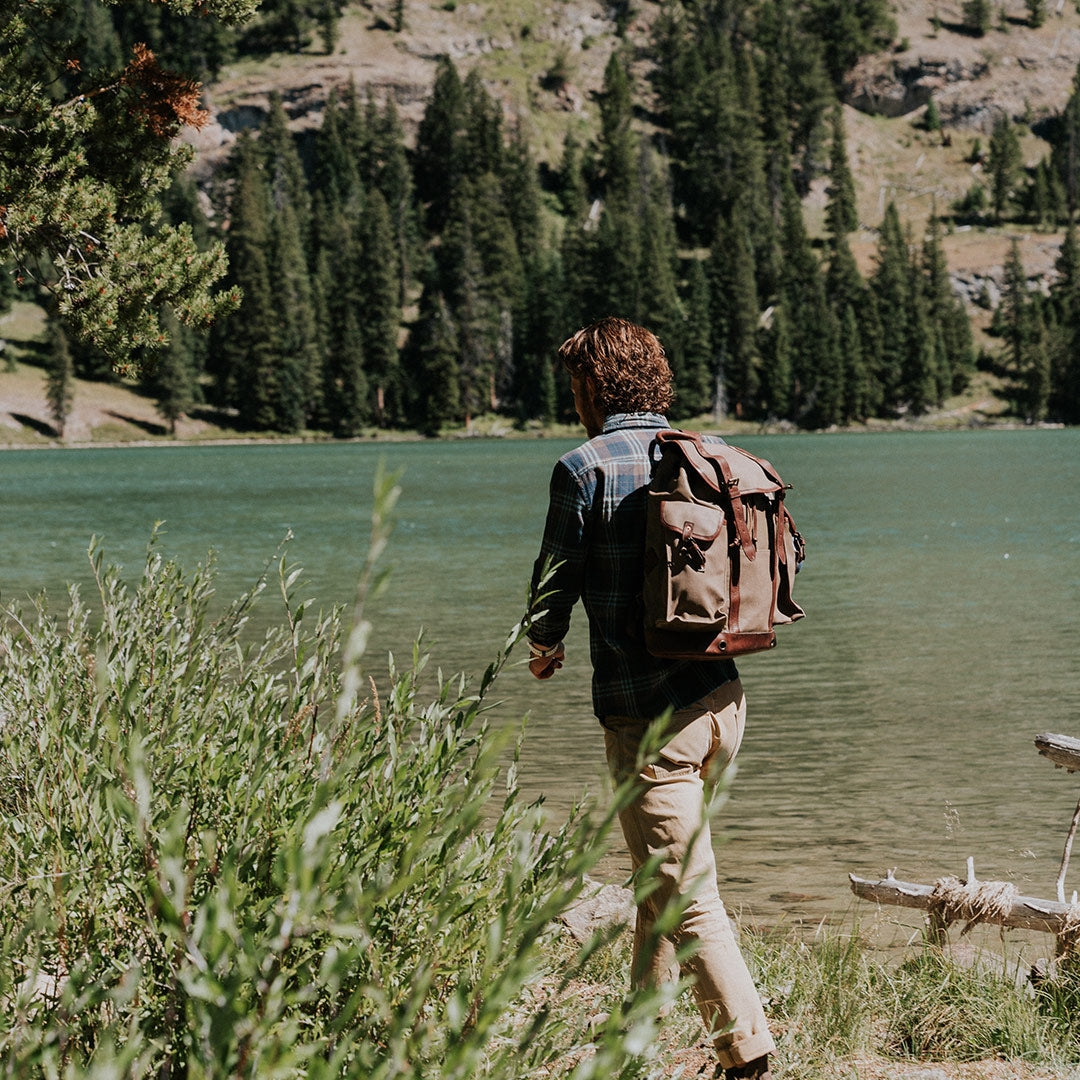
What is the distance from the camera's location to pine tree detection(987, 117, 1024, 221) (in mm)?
140625

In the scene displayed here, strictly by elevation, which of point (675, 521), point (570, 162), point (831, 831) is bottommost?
point (831, 831)

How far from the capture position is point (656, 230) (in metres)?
115

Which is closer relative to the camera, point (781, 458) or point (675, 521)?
point (675, 521)

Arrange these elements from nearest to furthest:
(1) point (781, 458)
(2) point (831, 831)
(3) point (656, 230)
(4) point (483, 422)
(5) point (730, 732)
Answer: (5) point (730, 732), (2) point (831, 831), (1) point (781, 458), (4) point (483, 422), (3) point (656, 230)

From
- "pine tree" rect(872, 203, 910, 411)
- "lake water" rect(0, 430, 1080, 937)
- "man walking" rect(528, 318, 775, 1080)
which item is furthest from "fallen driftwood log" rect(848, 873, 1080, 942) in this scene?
"pine tree" rect(872, 203, 910, 411)

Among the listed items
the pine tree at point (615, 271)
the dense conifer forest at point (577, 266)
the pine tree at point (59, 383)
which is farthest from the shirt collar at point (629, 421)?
the pine tree at point (615, 271)

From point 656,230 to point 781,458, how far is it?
55.5 metres

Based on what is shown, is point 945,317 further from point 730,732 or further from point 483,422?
point 730,732

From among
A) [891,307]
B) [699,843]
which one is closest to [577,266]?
Answer: [891,307]

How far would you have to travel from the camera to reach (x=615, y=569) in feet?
11.9

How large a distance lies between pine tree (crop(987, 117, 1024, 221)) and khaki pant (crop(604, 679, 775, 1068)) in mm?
151782

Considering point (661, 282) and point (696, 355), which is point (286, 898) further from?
point (661, 282)

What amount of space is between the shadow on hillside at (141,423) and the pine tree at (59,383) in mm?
3739

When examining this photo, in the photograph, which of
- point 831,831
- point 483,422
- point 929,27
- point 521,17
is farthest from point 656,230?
point 831,831
